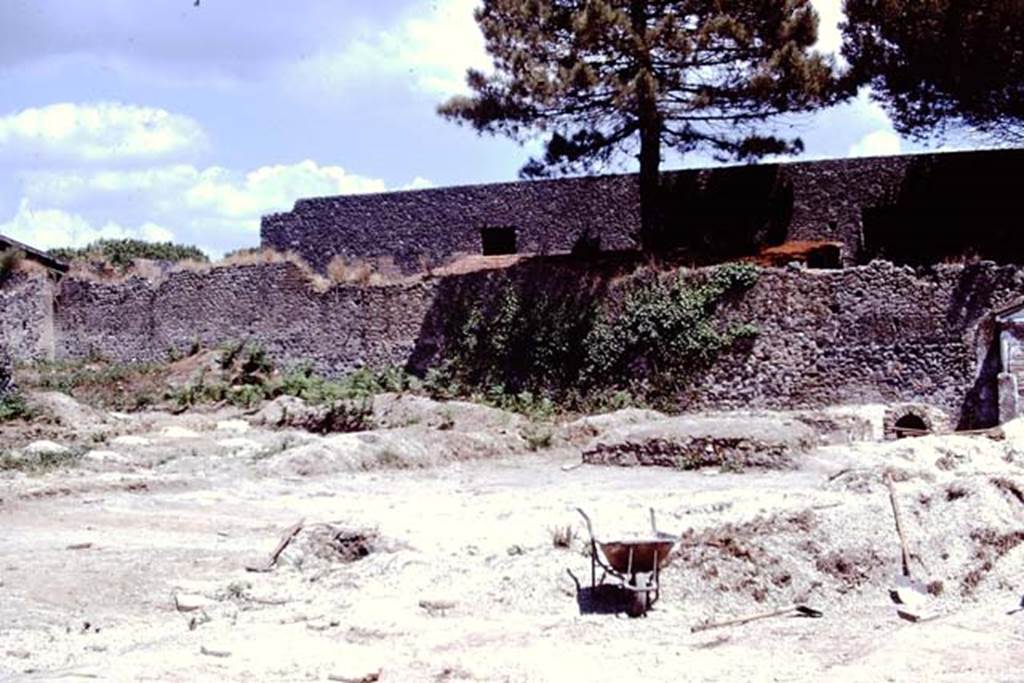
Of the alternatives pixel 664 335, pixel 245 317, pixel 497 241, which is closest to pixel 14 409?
pixel 245 317

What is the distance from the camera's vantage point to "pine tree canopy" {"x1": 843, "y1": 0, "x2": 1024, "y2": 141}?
29.4 meters

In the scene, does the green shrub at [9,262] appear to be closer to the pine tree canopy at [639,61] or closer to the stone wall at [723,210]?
the stone wall at [723,210]

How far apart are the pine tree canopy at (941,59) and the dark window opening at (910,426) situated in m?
9.20

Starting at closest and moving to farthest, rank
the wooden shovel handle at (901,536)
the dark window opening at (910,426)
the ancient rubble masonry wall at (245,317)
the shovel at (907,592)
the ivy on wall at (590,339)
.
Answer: the shovel at (907,592), the wooden shovel handle at (901,536), the dark window opening at (910,426), the ivy on wall at (590,339), the ancient rubble masonry wall at (245,317)

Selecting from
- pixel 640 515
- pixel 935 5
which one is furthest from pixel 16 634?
pixel 935 5

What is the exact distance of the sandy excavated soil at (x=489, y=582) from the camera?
955 centimetres

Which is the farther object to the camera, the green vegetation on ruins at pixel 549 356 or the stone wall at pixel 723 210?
the stone wall at pixel 723 210

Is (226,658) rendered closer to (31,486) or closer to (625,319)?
(31,486)

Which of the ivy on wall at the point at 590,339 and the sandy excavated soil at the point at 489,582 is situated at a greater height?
the ivy on wall at the point at 590,339

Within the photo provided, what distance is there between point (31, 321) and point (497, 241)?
43.4 ft

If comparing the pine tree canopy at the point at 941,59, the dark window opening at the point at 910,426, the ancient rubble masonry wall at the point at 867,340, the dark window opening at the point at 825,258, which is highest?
the pine tree canopy at the point at 941,59

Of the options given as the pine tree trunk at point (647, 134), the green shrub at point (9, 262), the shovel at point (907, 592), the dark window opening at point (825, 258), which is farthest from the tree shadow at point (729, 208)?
the shovel at point (907, 592)

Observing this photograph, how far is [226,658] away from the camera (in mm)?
9508

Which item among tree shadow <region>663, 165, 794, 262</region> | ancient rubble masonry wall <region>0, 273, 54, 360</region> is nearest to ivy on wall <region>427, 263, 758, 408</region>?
tree shadow <region>663, 165, 794, 262</region>
